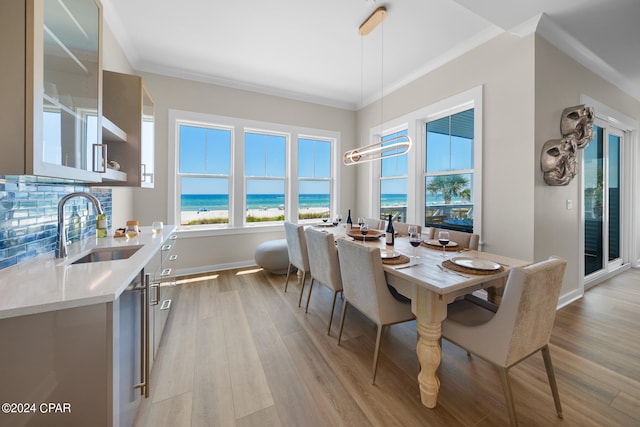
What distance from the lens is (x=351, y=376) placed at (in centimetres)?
161

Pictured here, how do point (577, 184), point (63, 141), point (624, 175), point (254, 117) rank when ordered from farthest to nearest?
point (254, 117) → point (624, 175) → point (577, 184) → point (63, 141)

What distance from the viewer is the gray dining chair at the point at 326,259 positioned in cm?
204

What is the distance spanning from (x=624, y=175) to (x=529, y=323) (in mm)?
4619

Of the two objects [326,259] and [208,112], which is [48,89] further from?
[208,112]

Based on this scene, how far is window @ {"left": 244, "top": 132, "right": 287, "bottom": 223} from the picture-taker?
4.02m

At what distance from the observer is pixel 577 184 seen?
2.74 metres

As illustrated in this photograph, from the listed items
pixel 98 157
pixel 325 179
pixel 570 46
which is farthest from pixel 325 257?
pixel 570 46

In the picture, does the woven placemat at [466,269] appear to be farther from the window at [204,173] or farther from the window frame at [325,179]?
the window at [204,173]

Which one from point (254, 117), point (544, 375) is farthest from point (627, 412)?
point (254, 117)

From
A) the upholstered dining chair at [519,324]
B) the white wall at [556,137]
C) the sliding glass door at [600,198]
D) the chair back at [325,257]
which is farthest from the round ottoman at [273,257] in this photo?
the sliding glass door at [600,198]

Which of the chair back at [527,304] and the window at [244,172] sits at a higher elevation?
the window at [244,172]

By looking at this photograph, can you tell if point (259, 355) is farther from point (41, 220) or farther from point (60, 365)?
point (41, 220)

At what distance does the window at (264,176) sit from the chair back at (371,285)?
2694 millimetres

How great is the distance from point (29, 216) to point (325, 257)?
1.89 metres
